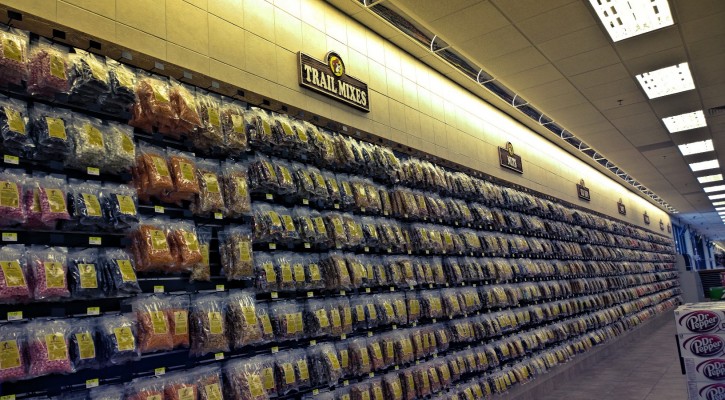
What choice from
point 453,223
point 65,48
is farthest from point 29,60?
point 453,223

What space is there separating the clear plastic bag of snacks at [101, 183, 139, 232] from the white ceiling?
8.59ft

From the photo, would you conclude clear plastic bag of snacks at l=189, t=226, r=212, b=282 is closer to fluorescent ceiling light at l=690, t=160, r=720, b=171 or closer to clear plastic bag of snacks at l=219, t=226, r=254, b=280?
clear plastic bag of snacks at l=219, t=226, r=254, b=280

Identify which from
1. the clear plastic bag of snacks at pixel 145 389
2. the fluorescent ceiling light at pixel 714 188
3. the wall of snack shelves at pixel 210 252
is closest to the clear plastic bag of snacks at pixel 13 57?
the wall of snack shelves at pixel 210 252

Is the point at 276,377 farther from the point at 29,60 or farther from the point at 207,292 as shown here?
the point at 29,60

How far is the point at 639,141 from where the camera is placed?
9.31 m

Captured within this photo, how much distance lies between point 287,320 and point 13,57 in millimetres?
1977

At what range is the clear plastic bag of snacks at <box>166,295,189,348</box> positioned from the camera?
2.46 metres

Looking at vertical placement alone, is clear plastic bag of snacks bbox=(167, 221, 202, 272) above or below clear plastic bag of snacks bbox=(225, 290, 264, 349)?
above

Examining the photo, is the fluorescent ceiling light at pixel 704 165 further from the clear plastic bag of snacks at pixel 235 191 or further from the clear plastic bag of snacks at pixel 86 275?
the clear plastic bag of snacks at pixel 86 275

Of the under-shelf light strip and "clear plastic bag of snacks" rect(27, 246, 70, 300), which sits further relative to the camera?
the under-shelf light strip

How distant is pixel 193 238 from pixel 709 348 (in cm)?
295

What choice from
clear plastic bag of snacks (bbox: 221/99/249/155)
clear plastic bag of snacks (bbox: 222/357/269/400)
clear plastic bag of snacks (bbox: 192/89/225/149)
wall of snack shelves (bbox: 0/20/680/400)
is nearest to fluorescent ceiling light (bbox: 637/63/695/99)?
wall of snack shelves (bbox: 0/20/680/400)

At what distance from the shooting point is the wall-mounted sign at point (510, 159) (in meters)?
7.02

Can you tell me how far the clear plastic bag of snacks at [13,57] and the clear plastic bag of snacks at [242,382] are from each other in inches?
68.5
